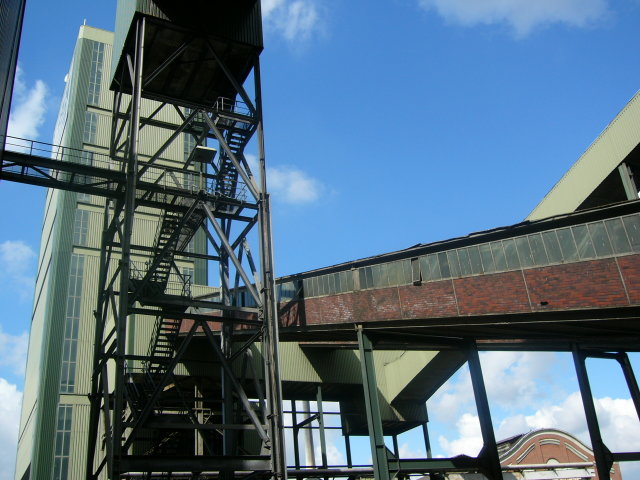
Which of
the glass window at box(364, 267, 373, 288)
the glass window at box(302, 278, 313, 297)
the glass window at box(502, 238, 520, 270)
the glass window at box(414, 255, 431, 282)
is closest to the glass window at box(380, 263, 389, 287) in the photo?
the glass window at box(364, 267, 373, 288)

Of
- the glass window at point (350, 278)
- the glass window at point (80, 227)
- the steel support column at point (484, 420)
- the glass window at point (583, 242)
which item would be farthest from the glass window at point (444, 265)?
the glass window at point (80, 227)

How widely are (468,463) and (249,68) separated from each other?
16.4m

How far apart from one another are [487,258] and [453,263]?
3.90 ft

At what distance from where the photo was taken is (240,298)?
27.7 metres

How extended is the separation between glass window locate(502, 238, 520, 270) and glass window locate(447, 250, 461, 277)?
5.46 ft

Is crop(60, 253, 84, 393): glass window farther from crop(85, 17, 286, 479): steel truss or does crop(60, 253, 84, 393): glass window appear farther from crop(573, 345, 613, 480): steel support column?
crop(573, 345, 613, 480): steel support column

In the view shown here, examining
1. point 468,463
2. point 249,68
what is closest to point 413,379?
point 468,463

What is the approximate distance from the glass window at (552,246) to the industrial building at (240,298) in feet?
0.15

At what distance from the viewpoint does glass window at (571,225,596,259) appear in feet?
57.6

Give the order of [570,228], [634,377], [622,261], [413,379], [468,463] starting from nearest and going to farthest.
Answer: [622,261]
[570,228]
[468,463]
[634,377]
[413,379]

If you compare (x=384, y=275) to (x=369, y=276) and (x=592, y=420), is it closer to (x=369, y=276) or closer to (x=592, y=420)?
(x=369, y=276)

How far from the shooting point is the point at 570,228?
1825 cm

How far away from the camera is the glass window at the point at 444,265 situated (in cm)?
1998

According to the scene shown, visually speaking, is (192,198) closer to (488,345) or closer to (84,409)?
(84,409)
